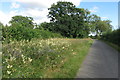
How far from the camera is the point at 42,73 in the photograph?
4234mm

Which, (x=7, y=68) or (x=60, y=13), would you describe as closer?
(x=7, y=68)

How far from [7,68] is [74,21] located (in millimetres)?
36267

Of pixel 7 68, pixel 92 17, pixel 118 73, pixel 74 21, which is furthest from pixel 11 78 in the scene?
pixel 92 17

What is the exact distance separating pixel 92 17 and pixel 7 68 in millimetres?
68171

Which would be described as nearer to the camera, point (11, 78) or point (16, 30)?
point (11, 78)

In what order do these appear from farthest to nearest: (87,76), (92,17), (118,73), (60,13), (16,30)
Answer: (92,17), (60,13), (16,30), (118,73), (87,76)

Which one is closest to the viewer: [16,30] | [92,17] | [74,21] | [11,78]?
[11,78]

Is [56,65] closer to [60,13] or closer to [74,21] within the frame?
[74,21]

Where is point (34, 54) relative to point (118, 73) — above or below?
above

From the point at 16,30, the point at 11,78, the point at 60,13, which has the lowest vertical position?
the point at 11,78

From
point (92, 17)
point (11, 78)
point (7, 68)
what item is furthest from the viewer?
point (92, 17)

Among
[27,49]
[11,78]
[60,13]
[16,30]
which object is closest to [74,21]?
[60,13]

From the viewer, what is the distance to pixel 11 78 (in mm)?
3650

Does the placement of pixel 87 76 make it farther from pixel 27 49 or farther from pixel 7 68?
pixel 27 49
